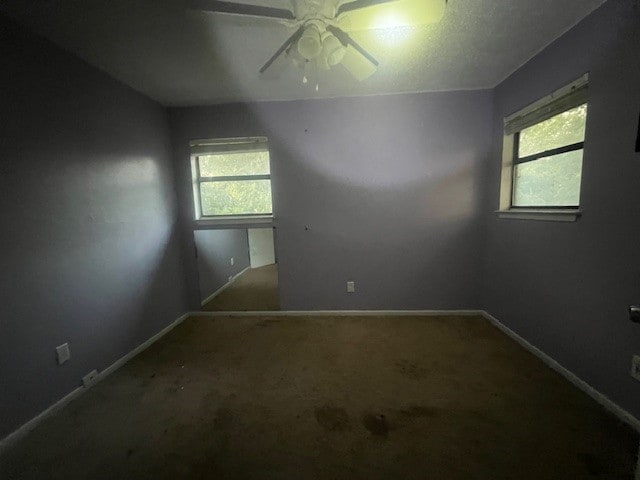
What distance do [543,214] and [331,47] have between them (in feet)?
6.40

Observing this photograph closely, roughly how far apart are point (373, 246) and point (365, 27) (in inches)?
75.8

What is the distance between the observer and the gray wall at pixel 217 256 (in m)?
3.23

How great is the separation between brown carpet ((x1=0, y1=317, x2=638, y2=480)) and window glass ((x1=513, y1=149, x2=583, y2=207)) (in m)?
1.27

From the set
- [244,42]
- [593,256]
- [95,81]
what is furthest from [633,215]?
[95,81]

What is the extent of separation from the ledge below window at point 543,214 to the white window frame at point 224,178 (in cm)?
238

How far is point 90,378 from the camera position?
70.6 inches

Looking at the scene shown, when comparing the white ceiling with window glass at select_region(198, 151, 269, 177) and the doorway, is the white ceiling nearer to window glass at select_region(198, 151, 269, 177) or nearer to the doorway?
window glass at select_region(198, 151, 269, 177)

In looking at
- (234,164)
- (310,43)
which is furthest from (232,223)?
(310,43)

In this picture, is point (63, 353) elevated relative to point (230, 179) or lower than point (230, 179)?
lower

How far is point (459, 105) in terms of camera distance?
2.54 m

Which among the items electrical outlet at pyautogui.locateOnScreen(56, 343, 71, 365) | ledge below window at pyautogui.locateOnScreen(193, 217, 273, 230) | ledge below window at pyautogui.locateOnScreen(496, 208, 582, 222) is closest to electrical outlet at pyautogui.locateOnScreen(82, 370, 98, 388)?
electrical outlet at pyautogui.locateOnScreen(56, 343, 71, 365)

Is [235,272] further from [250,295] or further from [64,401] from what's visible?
[64,401]

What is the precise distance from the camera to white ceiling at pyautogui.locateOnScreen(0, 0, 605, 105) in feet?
4.67

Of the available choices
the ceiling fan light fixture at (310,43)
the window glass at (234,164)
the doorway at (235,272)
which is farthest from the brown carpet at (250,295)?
the ceiling fan light fixture at (310,43)
